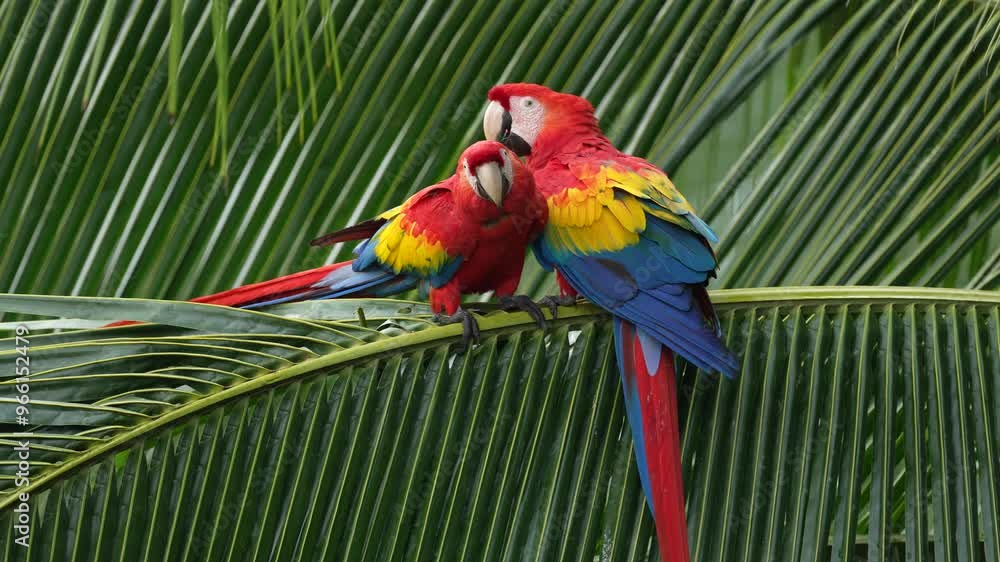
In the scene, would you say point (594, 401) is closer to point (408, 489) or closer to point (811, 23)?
point (408, 489)

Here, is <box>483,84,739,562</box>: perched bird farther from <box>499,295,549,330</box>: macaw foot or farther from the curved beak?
<box>499,295,549,330</box>: macaw foot

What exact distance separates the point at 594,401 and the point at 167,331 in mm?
539

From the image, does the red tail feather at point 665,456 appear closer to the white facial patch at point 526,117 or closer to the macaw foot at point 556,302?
the macaw foot at point 556,302

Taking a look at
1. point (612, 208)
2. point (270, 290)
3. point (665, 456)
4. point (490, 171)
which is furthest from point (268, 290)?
point (665, 456)

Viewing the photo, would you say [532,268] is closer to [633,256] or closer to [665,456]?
[633,256]

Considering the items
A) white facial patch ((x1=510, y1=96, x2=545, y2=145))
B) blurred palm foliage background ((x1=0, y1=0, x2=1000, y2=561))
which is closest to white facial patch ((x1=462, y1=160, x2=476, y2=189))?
blurred palm foliage background ((x1=0, y1=0, x2=1000, y2=561))

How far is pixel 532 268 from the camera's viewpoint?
6.77ft

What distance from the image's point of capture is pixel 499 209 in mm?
1625

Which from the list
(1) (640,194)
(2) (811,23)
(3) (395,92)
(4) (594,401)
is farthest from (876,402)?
(3) (395,92)

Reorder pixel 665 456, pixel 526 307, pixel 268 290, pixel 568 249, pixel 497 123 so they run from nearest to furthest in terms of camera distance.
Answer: pixel 665 456 < pixel 526 307 < pixel 268 290 < pixel 568 249 < pixel 497 123

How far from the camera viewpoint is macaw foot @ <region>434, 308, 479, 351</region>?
1251 millimetres

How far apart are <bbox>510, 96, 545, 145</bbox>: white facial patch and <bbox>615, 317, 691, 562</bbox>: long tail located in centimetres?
57

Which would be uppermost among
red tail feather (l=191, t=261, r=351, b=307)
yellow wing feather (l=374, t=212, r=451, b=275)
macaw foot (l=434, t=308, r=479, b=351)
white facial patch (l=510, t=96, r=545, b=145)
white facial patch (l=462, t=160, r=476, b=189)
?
white facial patch (l=510, t=96, r=545, b=145)

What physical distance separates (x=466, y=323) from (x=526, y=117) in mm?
696
